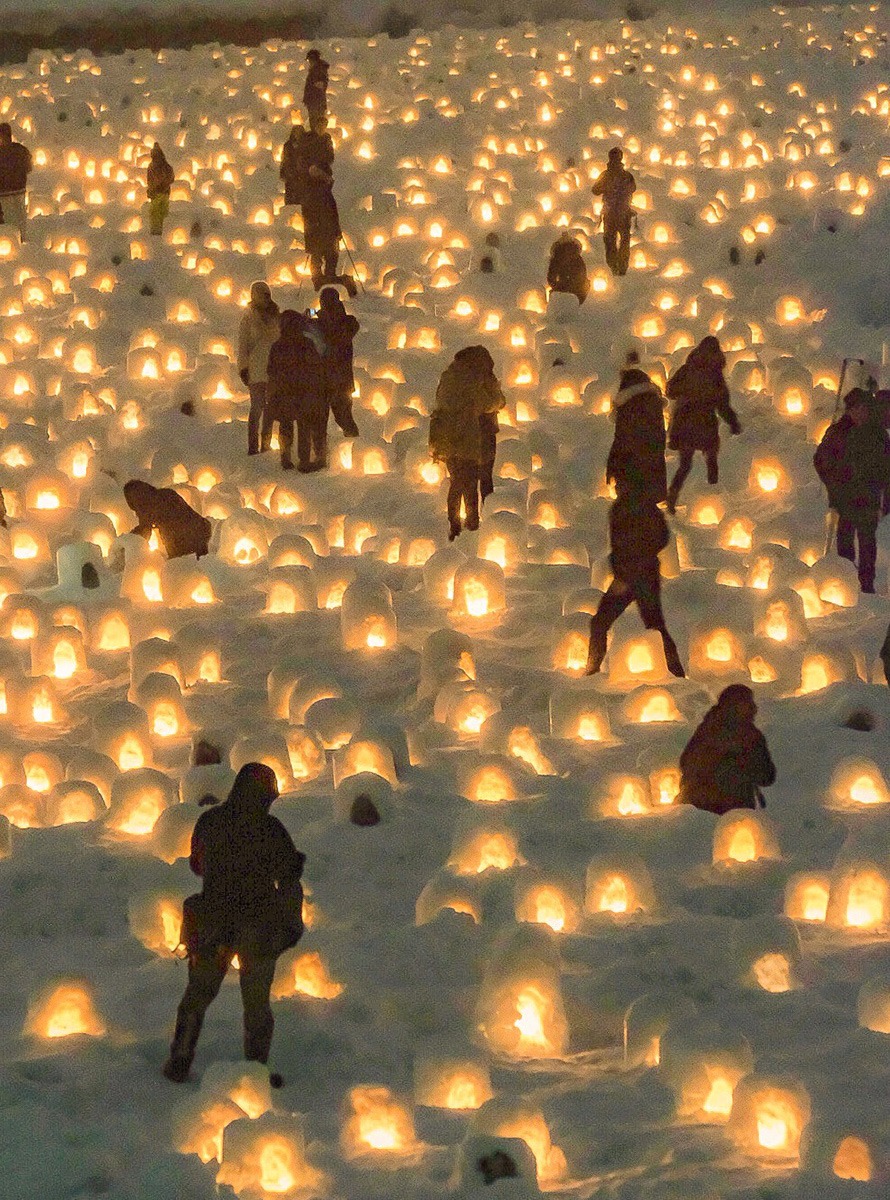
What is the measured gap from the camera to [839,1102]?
26.5ft

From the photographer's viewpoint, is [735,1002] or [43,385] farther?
[43,385]

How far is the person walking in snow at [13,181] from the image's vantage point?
905 inches

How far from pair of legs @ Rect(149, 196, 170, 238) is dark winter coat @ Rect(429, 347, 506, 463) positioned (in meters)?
9.35

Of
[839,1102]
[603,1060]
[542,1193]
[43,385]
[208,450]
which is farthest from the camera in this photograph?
[43,385]

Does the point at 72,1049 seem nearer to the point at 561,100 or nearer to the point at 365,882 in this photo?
the point at 365,882

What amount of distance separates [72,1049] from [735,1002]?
261 cm

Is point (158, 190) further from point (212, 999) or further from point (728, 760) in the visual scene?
point (212, 999)

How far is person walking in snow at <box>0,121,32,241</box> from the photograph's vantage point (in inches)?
905

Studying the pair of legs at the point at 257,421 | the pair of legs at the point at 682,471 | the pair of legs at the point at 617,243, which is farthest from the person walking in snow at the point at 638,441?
the pair of legs at the point at 617,243

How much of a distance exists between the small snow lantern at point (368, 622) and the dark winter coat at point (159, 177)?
1054cm

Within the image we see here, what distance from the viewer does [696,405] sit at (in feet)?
51.2

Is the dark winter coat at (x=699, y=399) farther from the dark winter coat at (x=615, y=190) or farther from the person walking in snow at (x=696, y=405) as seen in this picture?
the dark winter coat at (x=615, y=190)

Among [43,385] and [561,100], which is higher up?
[561,100]

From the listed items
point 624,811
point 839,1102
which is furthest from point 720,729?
point 839,1102
